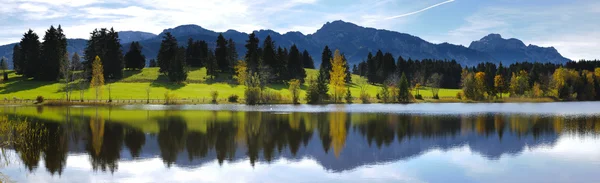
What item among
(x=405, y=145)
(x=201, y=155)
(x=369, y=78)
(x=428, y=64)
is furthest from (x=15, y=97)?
(x=428, y=64)

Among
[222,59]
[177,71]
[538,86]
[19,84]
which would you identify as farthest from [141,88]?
[538,86]

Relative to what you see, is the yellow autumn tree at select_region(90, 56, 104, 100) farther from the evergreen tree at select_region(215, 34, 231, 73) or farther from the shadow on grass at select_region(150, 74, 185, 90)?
the evergreen tree at select_region(215, 34, 231, 73)

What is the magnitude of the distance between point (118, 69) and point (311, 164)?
102 meters

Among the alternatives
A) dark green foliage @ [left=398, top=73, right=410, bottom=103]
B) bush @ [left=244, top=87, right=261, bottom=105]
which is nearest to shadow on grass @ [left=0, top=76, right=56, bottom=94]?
bush @ [left=244, top=87, right=261, bottom=105]

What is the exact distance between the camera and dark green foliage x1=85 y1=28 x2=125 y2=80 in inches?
4508

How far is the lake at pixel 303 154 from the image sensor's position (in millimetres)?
22641

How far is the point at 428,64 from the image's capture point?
176 meters

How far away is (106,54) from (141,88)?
19.1m

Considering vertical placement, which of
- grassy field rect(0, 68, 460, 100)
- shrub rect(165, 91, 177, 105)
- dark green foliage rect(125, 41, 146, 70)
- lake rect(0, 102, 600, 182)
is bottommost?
lake rect(0, 102, 600, 182)

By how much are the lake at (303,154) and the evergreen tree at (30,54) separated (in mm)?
73298

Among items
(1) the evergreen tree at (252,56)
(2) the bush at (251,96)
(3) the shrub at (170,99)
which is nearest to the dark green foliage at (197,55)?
(1) the evergreen tree at (252,56)

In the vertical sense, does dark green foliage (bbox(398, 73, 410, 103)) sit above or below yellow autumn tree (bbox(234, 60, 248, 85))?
below

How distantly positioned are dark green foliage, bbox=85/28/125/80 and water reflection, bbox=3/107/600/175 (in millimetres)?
69121

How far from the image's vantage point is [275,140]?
116 feet
